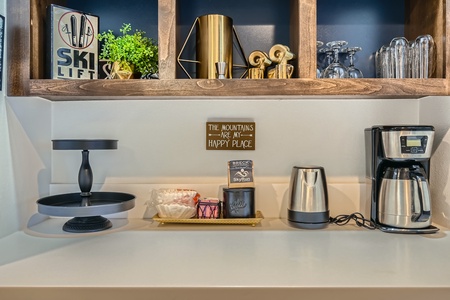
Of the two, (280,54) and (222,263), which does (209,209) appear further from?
(280,54)

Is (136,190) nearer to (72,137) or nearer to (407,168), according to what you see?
(72,137)

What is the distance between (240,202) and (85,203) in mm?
598

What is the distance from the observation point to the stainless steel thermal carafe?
1315 mm

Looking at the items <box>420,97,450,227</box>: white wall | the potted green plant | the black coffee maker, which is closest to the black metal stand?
the potted green plant

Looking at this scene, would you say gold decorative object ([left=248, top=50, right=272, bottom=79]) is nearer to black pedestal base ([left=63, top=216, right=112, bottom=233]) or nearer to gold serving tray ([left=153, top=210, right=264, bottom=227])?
gold serving tray ([left=153, top=210, right=264, bottom=227])

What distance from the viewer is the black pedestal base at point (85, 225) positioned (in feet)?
4.18

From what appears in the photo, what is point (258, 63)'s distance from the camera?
146 centimetres

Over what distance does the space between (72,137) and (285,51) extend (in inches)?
39.4

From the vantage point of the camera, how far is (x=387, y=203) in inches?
50.1

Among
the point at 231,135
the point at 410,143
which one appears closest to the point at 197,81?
the point at 231,135

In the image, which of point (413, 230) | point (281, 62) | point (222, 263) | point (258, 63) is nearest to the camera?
point (222, 263)

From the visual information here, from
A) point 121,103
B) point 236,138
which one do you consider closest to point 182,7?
point 121,103

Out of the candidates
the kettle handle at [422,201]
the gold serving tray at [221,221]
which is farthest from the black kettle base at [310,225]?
the kettle handle at [422,201]

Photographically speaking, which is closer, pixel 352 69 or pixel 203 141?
pixel 352 69
